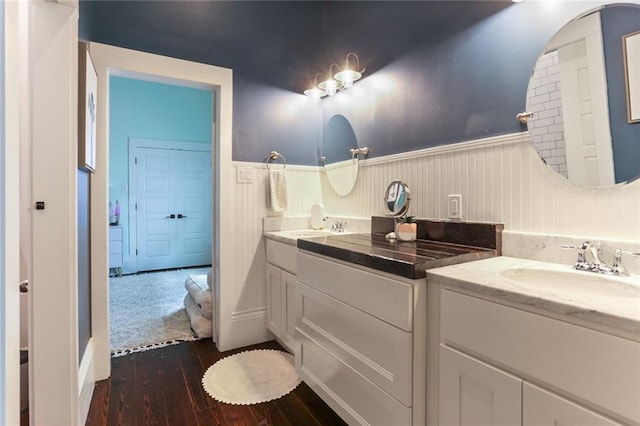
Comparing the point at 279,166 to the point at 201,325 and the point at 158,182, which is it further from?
the point at 158,182

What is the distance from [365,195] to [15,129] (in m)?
1.98

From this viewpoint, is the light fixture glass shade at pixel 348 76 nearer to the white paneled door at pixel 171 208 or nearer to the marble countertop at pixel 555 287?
the marble countertop at pixel 555 287

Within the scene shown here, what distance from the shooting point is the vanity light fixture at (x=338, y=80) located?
2.25 meters

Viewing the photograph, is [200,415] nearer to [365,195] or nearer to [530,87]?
[365,195]

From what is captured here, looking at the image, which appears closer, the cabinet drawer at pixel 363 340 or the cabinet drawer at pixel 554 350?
the cabinet drawer at pixel 554 350

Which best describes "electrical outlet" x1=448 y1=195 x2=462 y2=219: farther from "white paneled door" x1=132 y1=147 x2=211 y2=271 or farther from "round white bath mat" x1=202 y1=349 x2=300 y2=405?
"white paneled door" x1=132 y1=147 x2=211 y2=271

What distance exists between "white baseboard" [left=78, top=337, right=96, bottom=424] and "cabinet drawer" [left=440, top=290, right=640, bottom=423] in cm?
164

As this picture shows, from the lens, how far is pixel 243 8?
2.45 m

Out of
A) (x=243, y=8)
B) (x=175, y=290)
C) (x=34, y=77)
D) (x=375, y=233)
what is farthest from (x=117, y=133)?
(x=375, y=233)

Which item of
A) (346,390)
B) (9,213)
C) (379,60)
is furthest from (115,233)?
(9,213)

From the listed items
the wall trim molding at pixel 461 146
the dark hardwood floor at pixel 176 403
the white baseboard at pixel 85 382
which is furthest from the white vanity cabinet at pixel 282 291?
the white baseboard at pixel 85 382

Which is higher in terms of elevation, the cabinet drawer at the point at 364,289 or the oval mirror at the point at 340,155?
the oval mirror at the point at 340,155

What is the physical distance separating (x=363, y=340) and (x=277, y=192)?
1.48 meters

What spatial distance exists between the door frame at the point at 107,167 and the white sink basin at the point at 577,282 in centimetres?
185
